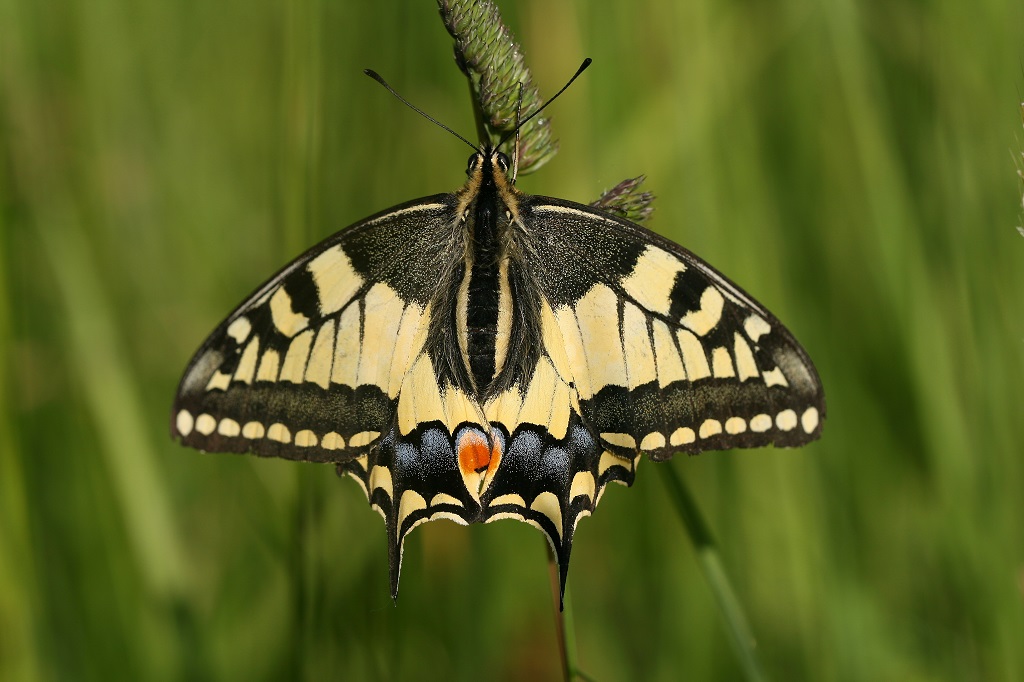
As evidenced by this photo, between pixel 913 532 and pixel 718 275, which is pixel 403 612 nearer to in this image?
pixel 718 275

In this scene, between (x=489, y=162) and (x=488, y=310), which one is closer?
(x=489, y=162)

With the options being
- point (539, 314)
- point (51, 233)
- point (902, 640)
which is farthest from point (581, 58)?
point (902, 640)

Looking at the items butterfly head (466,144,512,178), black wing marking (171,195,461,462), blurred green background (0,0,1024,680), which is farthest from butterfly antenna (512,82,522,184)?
blurred green background (0,0,1024,680)

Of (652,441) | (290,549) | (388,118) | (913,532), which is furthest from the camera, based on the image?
(388,118)

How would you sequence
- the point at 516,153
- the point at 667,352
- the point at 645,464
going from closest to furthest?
the point at 516,153
the point at 667,352
the point at 645,464

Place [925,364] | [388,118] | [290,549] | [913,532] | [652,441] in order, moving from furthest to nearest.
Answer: [388,118] → [913,532] → [925,364] → [290,549] → [652,441]

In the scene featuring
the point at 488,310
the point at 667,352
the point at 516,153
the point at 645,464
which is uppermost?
the point at 516,153

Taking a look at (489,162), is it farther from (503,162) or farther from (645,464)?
(645,464)

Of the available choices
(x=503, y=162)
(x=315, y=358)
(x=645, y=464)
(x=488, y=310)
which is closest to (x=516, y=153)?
(x=503, y=162)
